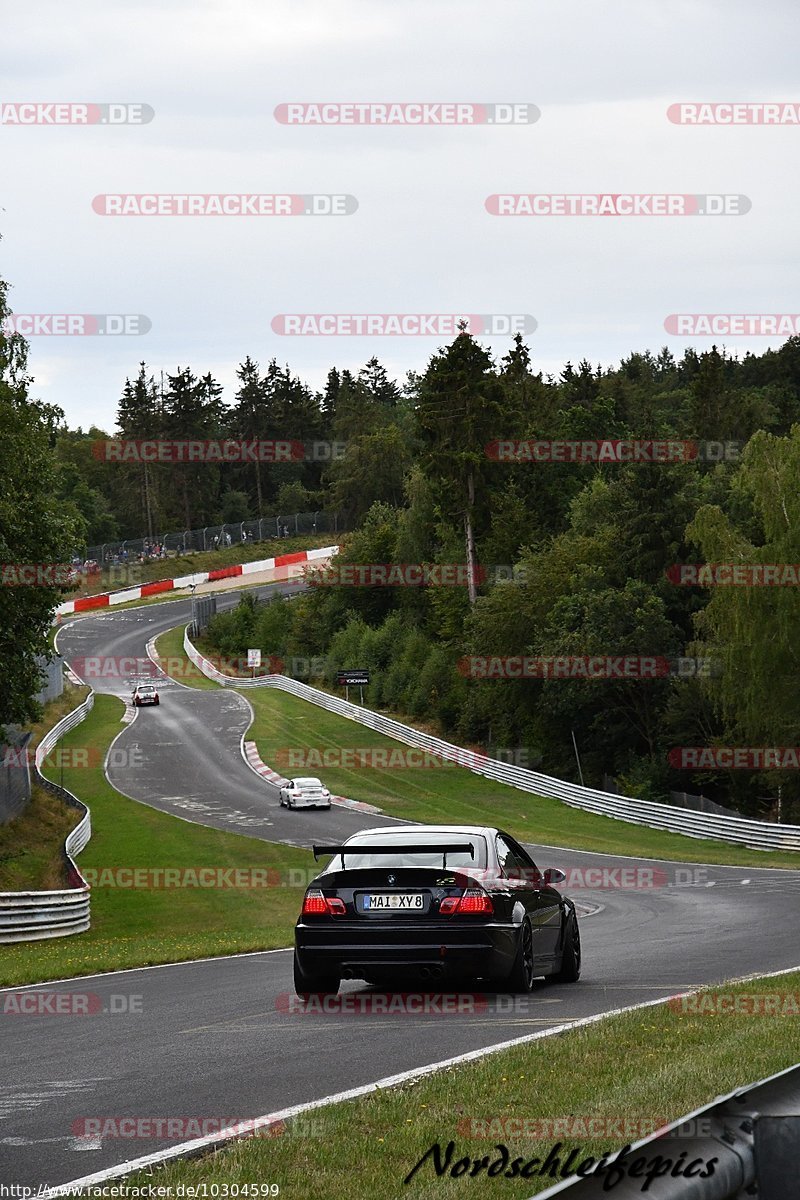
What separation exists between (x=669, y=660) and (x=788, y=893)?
36.6 m

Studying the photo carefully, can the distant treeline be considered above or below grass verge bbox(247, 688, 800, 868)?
above

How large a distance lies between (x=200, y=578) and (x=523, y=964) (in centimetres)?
11762

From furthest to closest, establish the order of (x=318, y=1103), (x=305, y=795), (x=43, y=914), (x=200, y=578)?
(x=200, y=578)
(x=305, y=795)
(x=43, y=914)
(x=318, y=1103)

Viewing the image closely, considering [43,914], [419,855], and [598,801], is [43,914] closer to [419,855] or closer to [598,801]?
[419,855]

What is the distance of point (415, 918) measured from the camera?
1170 cm

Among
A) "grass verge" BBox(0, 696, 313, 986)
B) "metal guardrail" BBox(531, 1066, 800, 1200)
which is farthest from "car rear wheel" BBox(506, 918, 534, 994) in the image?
"metal guardrail" BBox(531, 1066, 800, 1200)

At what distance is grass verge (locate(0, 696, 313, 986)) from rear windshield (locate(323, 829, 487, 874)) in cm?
502

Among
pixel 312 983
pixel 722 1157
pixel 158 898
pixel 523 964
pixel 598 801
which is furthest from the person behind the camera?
pixel 598 801

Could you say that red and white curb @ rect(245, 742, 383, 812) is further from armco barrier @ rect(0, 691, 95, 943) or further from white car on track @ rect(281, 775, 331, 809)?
armco barrier @ rect(0, 691, 95, 943)

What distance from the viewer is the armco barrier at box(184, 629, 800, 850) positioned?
4475cm

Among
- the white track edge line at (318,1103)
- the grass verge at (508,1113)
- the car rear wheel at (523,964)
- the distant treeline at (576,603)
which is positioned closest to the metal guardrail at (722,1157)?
the grass verge at (508,1113)

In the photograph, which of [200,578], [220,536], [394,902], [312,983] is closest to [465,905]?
[394,902]

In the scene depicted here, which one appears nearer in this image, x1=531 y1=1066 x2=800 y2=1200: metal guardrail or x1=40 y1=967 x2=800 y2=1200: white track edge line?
x1=531 y1=1066 x2=800 y2=1200: metal guardrail

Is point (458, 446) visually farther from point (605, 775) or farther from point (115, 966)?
point (115, 966)
